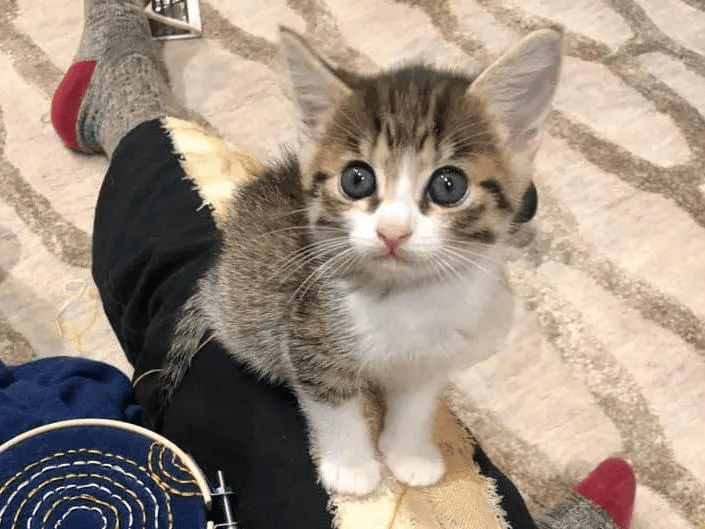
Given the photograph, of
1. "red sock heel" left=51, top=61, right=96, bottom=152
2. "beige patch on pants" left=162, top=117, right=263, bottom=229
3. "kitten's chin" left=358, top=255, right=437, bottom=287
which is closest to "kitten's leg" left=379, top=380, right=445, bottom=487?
"kitten's chin" left=358, top=255, right=437, bottom=287

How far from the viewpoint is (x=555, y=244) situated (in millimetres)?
1411

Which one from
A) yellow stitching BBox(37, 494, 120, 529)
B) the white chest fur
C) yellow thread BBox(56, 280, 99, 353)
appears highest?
the white chest fur

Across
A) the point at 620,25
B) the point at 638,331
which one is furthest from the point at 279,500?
the point at 620,25

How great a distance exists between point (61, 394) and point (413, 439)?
420mm

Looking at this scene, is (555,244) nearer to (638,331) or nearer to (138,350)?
(638,331)

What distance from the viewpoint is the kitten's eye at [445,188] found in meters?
0.72

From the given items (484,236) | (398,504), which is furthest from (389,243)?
(398,504)

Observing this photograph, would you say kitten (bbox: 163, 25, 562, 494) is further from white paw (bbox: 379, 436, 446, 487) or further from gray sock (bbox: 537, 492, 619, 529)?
gray sock (bbox: 537, 492, 619, 529)

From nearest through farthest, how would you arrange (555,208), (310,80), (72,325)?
(310,80), (72,325), (555,208)

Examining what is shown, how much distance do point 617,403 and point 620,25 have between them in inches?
36.2

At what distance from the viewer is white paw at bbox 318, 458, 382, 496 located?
0.83m

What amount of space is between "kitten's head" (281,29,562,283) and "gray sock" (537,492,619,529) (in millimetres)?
486

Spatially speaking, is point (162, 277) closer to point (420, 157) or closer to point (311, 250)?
point (311, 250)

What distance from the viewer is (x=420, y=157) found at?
72 cm
